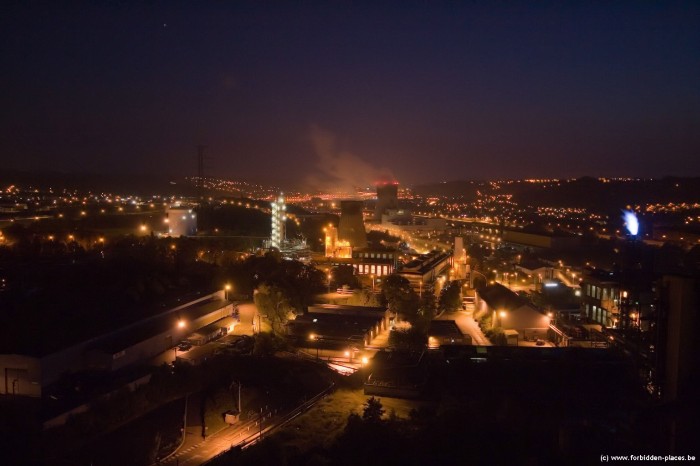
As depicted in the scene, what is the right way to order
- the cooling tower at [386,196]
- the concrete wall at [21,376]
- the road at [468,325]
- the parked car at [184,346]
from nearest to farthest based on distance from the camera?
the concrete wall at [21,376] → the parked car at [184,346] → the road at [468,325] → the cooling tower at [386,196]

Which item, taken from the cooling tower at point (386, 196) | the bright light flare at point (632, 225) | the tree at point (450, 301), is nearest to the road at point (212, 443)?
the tree at point (450, 301)

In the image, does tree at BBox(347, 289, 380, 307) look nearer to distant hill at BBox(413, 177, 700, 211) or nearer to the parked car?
the parked car

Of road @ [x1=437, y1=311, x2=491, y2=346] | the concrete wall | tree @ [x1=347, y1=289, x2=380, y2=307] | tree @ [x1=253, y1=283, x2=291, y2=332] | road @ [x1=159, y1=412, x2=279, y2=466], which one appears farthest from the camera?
tree @ [x1=347, y1=289, x2=380, y2=307]

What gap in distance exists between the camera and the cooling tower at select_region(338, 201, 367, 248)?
48.6ft

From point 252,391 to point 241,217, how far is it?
18412 millimetres

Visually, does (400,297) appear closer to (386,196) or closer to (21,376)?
(21,376)

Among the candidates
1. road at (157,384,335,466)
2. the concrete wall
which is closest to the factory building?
the concrete wall

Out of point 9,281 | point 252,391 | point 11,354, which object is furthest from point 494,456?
point 9,281

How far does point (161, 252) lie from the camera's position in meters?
12.0

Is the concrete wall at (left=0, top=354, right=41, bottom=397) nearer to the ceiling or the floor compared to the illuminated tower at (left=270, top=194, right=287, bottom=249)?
nearer to the floor

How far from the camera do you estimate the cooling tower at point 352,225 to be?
14812 millimetres

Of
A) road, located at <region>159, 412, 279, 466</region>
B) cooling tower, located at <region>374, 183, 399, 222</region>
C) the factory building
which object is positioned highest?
cooling tower, located at <region>374, 183, 399, 222</region>

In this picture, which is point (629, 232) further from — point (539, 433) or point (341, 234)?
point (539, 433)

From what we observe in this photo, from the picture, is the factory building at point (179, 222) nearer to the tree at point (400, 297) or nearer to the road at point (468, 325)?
the tree at point (400, 297)
